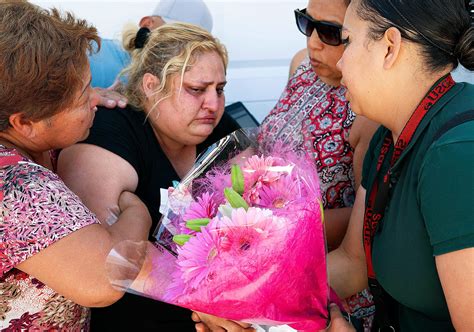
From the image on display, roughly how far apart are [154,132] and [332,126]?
67cm

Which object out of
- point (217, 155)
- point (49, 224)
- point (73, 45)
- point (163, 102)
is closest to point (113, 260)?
point (49, 224)

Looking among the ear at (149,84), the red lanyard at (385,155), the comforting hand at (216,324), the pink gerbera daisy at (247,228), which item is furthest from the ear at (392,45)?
the ear at (149,84)

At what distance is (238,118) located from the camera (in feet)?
10.4

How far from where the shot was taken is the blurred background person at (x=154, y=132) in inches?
80.1

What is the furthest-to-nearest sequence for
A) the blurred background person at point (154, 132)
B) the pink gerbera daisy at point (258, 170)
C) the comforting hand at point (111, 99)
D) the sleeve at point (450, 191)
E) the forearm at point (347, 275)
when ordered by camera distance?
the comforting hand at point (111, 99) < the blurred background person at point (154, 132) < the forearm at point (347, 275) < the pink gerbera daisy at point (258, 170) < the sleeve at point (450, 191)

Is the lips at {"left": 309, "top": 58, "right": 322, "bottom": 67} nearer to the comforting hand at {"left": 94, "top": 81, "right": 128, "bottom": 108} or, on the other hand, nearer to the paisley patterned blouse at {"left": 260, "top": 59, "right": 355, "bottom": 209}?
the paisley patterned blouse at {"left": 260, "top": 59, "right": 355, "bottom": 209}

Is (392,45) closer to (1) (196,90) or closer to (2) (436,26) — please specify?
(2) (436,26)

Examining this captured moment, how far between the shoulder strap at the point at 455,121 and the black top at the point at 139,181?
3.44 ft

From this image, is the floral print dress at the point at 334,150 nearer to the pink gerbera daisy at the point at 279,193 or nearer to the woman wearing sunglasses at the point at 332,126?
the woman wearing sunglasses at the point at 332,126

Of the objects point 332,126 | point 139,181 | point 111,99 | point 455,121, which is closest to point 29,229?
point 139,181

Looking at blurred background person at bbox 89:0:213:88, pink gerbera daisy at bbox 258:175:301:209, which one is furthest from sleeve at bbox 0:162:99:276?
blurred background person at bbox 89:0:213:88

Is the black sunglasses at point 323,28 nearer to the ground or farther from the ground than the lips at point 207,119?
farther from the ground

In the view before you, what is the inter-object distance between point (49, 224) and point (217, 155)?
0.45 meters

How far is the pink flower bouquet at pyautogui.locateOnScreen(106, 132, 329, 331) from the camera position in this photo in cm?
126
